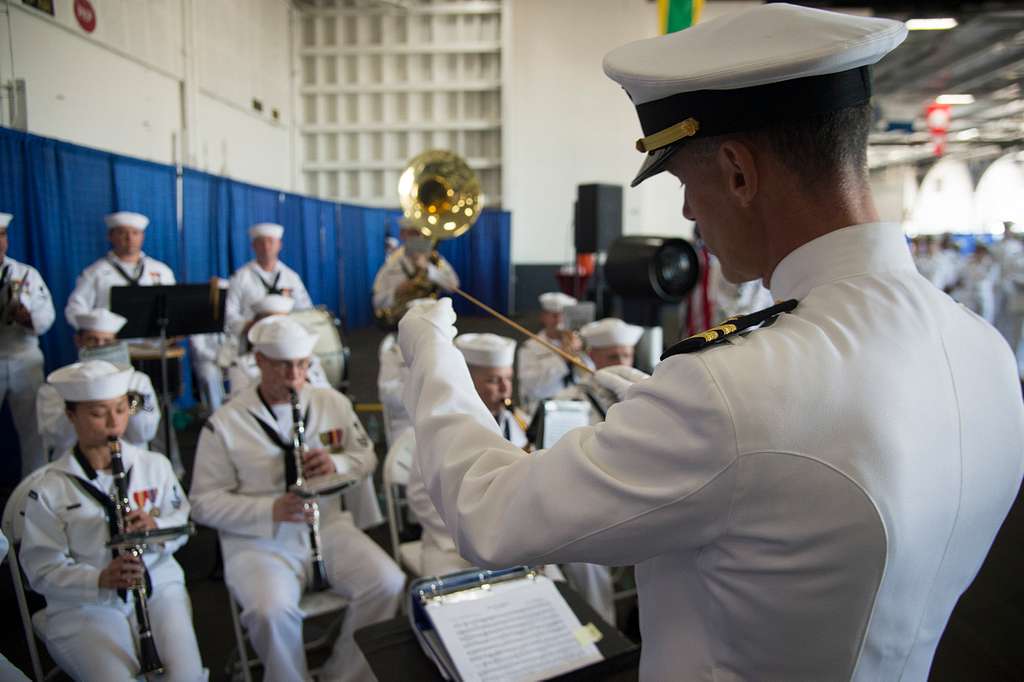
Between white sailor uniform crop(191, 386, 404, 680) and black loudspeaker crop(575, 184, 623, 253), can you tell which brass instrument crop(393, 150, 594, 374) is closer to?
white sailor uniform crop(191, 386, 404, 680)

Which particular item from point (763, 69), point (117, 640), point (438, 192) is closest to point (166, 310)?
point (438, 192)

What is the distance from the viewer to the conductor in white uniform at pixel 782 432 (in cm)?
75

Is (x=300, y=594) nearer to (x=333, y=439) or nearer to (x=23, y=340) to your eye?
(x=333, y=439)

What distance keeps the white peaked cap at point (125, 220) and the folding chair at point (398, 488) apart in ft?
5.08

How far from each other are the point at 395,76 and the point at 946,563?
1417cm

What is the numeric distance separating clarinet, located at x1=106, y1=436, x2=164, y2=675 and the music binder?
761 mm

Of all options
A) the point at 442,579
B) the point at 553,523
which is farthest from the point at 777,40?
the point at 442,579

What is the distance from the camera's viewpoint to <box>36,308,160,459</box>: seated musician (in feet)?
7.73

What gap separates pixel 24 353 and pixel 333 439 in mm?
1564

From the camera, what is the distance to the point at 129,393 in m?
2.89

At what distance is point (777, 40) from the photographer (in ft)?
2.79

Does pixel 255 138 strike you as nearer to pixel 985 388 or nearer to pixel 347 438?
pixel 347 438

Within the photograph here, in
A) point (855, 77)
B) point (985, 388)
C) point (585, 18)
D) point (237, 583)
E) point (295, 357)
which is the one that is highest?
point (585, 18)

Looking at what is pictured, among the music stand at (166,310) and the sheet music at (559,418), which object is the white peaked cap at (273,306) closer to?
the music stand at (166,310)
